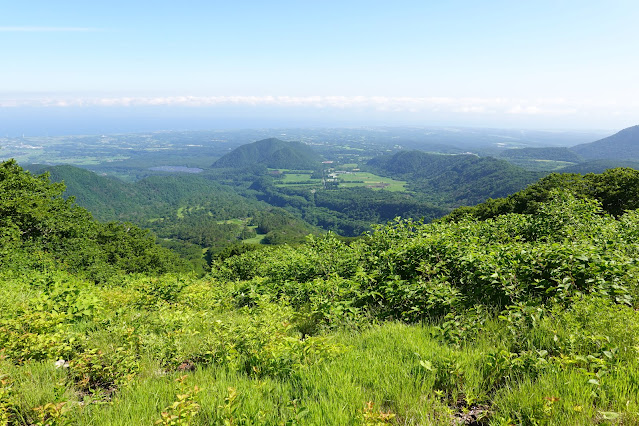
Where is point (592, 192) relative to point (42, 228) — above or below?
above

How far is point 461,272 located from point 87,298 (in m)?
8.27

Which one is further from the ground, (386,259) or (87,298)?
(386,259)

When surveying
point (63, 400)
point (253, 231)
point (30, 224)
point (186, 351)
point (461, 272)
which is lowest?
point (253, 231)

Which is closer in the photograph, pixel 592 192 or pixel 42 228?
pixel 42 228

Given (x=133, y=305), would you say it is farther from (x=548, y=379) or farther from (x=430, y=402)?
(x=548, y=379)

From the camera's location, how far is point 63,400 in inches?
117

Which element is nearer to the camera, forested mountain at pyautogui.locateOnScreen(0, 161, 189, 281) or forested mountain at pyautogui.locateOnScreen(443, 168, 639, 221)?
forested mountain at pyautogui.locateOnScreen(0, 161, 189, 281)

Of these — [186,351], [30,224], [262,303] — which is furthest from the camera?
[30,224]

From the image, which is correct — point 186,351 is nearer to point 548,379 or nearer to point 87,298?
point 87,298

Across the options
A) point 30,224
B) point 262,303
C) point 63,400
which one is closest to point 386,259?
point 262,303

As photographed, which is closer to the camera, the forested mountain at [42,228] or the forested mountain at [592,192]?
the forested mountain at [42,228]

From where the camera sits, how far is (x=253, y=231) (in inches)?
5659

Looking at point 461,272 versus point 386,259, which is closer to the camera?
point 461,272

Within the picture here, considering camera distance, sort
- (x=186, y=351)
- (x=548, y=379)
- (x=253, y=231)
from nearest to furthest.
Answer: (x=548, y=379) → (x=186, y=351) → (x=253, y=231)
